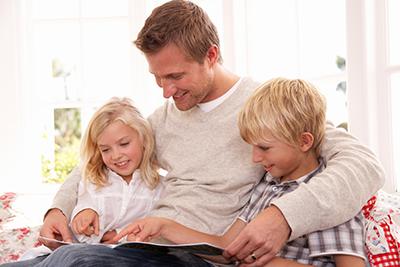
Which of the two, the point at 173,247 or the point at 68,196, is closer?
the point at 173,247

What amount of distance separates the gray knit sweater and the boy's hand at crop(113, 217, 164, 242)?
0.20 metres

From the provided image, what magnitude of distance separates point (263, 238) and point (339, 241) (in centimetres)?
22

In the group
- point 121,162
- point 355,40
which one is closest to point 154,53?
point 121,162

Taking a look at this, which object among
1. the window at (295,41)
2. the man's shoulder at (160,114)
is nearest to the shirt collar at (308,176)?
the man's shoulder at (160,114)

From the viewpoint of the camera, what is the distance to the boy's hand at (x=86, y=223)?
2.21 meters

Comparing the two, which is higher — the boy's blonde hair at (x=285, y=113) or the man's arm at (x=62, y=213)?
the boy's blonde hair at (x=285, y=113)

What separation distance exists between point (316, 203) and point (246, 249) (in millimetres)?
215

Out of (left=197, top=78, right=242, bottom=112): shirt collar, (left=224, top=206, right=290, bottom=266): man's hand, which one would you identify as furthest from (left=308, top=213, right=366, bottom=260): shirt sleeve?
(left=197, top=78, right=242, bottom=112): shirt collar

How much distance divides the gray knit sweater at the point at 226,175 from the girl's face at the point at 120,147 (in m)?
0.10

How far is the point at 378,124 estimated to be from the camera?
9.37 feet

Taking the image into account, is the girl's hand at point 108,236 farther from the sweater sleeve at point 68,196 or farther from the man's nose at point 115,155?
the man's nose at point 115,155

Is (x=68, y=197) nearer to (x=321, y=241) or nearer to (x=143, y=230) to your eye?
(x=143, y=230)

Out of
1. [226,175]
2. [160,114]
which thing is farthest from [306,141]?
[160,114]

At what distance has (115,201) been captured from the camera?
7.60ft
